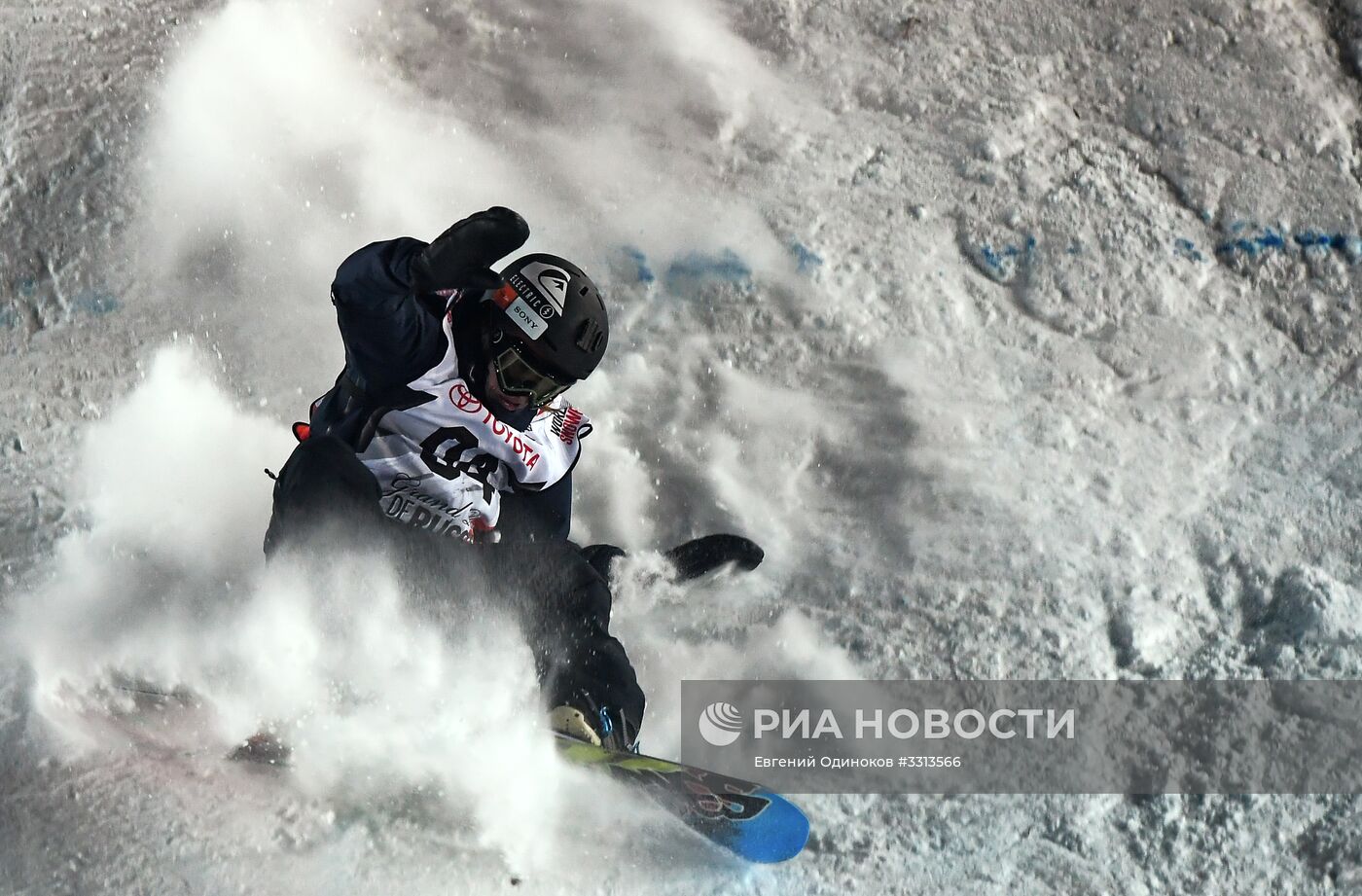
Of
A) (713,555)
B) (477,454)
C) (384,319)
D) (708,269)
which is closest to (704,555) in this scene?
(713,555)

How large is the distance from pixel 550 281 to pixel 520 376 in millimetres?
313

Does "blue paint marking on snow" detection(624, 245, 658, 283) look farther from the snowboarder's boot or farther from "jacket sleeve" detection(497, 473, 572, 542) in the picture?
the snowboarder's boot

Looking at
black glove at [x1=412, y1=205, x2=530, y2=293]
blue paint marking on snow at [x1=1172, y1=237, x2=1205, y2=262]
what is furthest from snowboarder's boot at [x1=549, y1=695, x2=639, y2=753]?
blue paint marking on snow at [x1=1172, y1=237, x2=1205, y2=262]

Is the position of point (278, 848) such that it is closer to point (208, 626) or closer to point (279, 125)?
point (208, 626)

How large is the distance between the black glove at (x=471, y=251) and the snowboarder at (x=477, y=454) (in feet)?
0.42

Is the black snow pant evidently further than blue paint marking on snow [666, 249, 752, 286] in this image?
No

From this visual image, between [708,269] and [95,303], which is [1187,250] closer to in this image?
[708,269]

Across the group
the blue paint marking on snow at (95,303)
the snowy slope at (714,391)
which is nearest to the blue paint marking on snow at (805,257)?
the snowy slope at (714,391)

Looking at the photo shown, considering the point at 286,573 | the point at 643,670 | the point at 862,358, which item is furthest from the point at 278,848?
the point at 862,358

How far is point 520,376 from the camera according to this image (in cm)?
394

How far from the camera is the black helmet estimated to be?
3.85 meters

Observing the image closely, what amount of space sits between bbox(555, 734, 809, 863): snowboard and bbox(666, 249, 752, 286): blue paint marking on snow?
8.02ft

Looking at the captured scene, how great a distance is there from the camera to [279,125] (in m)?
5.62

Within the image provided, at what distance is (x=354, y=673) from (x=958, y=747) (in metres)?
2.06
